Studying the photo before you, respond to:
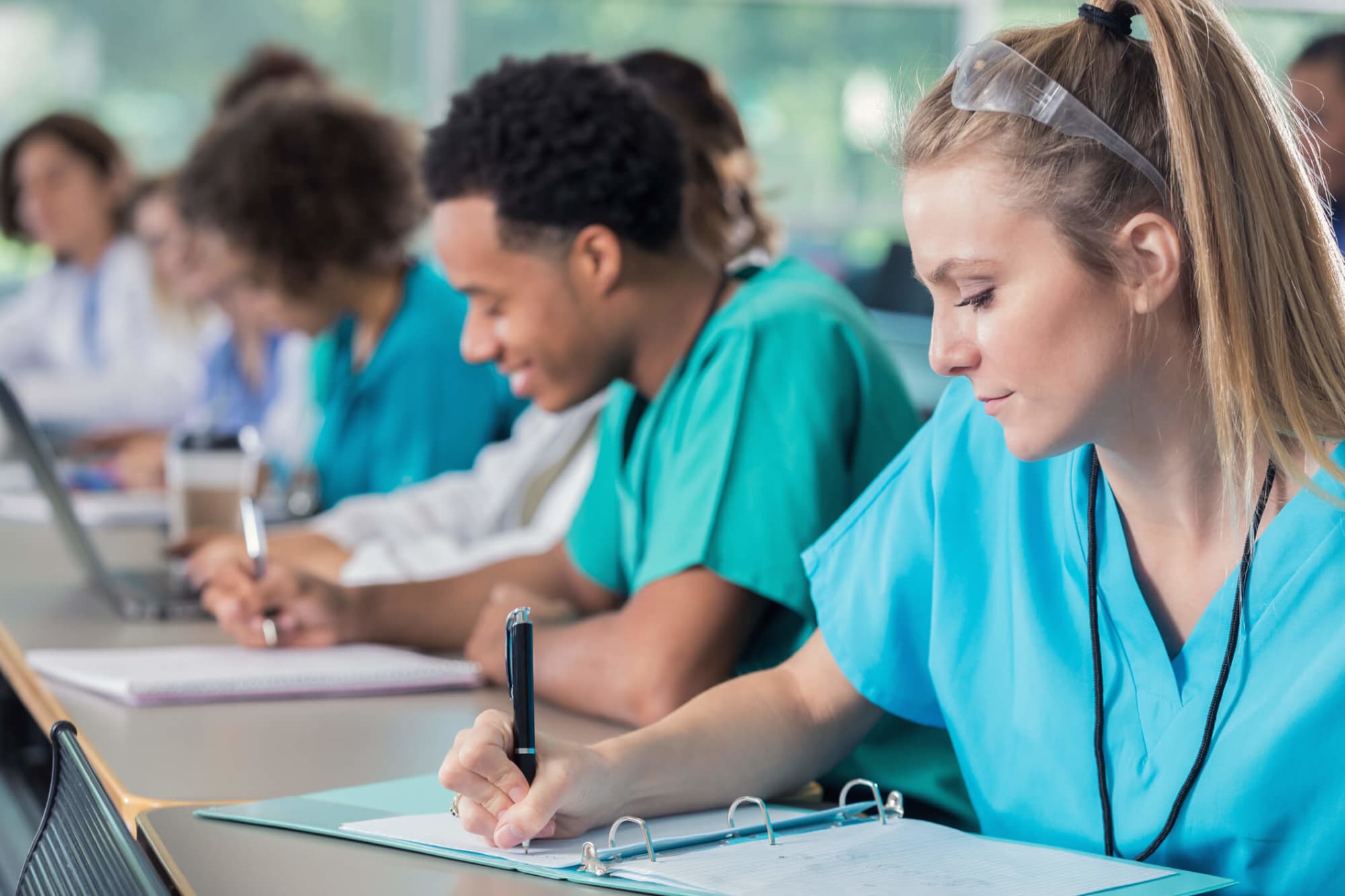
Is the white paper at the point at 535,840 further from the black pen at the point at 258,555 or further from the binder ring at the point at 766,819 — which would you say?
the black pen at the point at 258,555

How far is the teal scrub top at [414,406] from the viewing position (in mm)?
2438

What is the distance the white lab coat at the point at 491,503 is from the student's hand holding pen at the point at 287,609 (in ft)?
1.26

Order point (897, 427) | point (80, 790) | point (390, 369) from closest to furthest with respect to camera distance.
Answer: point (80, 790) → point (897, 427) → point (390, 369)

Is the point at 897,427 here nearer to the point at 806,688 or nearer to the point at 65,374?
the point at 806,688

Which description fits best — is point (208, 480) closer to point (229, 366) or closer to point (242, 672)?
point (242, 672)

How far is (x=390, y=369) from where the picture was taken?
2.44 meters

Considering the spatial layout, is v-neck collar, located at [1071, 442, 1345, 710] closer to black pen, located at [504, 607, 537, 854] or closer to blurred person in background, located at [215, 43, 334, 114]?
black pen, located at [504, 607, 537, 854]

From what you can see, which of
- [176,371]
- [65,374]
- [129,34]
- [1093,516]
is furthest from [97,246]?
[1093,516]

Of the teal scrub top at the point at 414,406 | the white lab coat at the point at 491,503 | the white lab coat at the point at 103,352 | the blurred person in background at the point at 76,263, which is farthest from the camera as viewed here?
the blurred person in background at the point at 76,263

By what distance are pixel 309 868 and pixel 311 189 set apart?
5.83ft

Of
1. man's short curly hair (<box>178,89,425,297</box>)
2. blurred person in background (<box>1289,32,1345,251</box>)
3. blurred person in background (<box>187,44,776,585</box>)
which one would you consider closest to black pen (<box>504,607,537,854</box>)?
blurred person in background (<box>187,44,776,585</box>)

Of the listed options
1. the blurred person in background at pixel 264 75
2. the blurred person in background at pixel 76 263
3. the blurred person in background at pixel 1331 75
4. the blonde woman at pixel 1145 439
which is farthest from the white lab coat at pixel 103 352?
the blonde woman at pixel 1145 439

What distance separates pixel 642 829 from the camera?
960mm

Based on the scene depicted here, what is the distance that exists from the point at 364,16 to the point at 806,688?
15.6 ft
